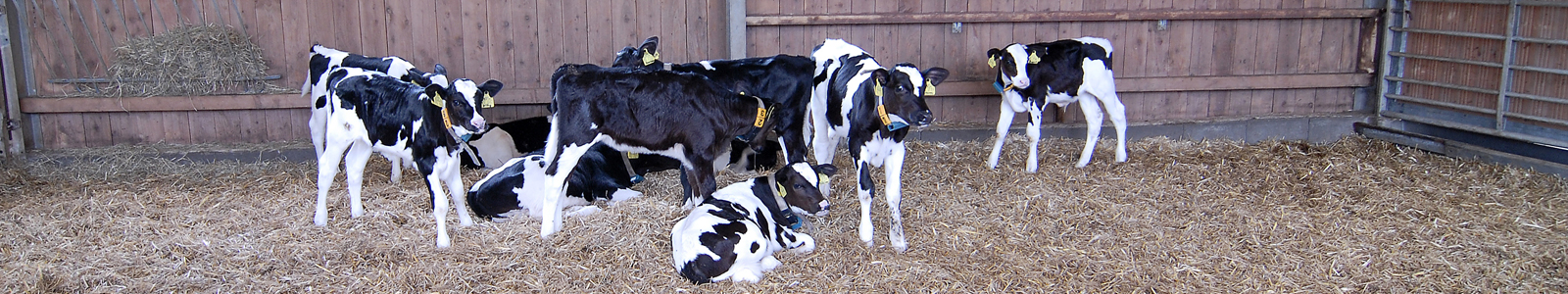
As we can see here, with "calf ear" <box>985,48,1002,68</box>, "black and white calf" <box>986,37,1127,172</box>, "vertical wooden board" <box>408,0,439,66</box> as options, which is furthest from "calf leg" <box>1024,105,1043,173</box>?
"vertical wooden board" <box>408,0,439,66</box>

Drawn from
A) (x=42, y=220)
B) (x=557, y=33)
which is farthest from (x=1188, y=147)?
(x=42, y=220)

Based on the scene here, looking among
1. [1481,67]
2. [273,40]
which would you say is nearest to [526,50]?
[273,40]

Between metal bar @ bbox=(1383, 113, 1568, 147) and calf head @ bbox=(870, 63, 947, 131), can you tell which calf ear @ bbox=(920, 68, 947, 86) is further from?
metal bar @ bbox=(1383, 113, 1568, 147)

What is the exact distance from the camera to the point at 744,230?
553 cm

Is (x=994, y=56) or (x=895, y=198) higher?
(x=994, y=56)

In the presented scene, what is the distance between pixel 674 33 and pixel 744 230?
3451 mm

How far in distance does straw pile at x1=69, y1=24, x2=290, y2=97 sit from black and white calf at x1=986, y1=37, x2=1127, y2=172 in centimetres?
536

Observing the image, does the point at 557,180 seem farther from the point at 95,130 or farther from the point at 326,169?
the point at 95,130

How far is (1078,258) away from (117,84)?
681 cm

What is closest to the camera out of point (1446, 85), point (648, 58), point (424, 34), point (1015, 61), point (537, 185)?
point (537, 185)

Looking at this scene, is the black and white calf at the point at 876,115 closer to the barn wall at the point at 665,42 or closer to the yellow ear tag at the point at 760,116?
the yellow ear tag at the point at 760,116

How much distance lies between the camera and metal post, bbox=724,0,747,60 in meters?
8.42

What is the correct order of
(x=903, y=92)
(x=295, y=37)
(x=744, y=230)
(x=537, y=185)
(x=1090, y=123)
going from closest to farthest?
(x=744, y=230) → (x=903, y=92) → (x=537, y=185) → (x=1090, y=123) → (x=295, y=37)

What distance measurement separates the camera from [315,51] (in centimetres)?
757
